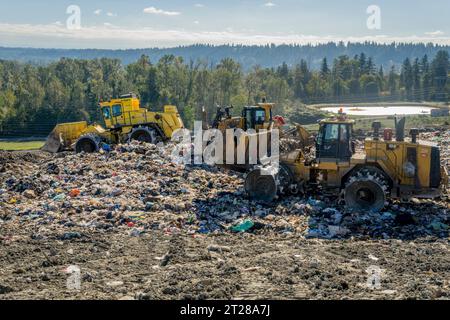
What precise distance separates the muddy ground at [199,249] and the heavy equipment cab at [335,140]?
1.20 m

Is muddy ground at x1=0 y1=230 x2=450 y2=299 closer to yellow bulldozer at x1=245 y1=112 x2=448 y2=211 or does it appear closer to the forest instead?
yellow bulldozer at x1=245 y1=112 x2=448 y2=211

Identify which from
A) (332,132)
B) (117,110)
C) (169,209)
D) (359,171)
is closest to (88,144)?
(117,110)

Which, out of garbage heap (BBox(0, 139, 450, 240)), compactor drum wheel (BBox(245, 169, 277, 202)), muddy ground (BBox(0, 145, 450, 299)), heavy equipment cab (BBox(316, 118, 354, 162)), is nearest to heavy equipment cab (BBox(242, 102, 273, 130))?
garbage heap (BBox(0, 139, 450, 240))

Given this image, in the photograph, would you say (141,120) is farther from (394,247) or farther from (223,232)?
(394,247)

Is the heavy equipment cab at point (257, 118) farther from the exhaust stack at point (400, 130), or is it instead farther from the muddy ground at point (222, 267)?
the muddy ground at point (222, 267)

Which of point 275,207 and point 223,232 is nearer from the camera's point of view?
point 223,232

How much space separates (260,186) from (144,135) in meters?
8.83

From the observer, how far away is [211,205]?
12.0 metres

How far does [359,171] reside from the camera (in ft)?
37.6

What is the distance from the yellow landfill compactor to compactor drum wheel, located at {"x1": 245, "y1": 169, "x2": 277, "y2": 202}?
830 centimetres

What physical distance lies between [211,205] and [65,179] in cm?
454

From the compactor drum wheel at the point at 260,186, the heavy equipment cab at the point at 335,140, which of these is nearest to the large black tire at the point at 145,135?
the compactor drum wheel at the point at 260,186

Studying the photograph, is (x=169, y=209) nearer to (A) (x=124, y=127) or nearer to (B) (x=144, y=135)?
(B) (x=144, y=135)
